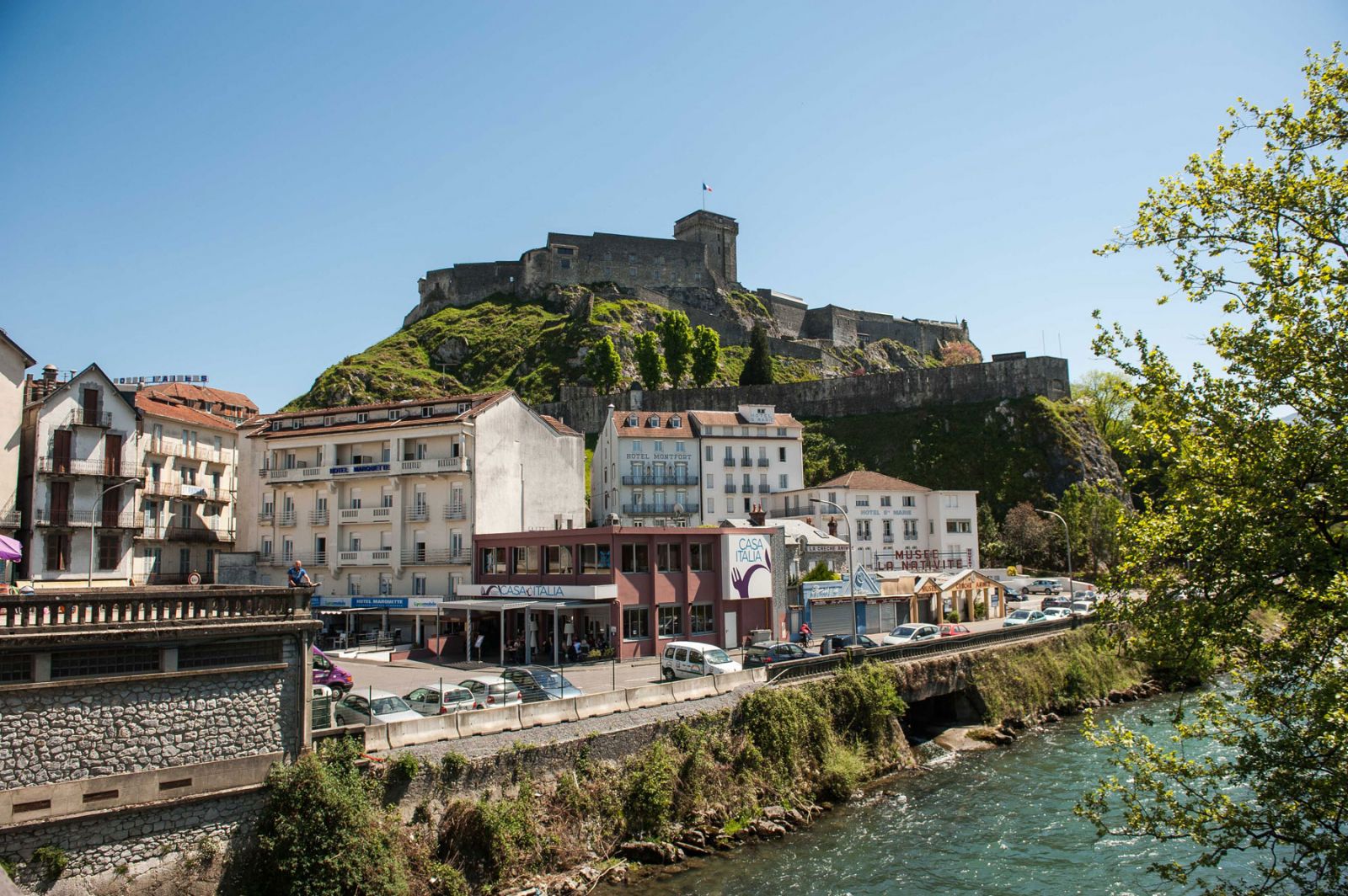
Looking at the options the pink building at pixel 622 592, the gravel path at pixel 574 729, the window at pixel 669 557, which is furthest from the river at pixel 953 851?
the window at pixel 669 557

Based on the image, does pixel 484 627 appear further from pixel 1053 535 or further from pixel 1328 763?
pixel 1053 535

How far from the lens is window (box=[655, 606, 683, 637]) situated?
41531 millimetres

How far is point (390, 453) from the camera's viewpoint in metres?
48.2

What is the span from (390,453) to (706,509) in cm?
Result: 2899

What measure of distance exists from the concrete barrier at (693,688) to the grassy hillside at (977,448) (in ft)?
200

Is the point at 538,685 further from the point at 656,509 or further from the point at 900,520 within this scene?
the point at 900,520

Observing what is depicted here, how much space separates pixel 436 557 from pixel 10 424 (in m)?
19.4

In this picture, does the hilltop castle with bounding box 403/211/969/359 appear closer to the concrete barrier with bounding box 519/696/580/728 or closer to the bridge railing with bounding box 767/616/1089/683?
the bridge railing with bounding box 767/616/1089/683

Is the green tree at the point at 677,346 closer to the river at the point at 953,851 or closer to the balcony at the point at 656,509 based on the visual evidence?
the balcony at the point at 656,509

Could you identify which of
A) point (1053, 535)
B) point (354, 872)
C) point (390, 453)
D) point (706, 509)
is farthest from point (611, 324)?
point (354, 872)

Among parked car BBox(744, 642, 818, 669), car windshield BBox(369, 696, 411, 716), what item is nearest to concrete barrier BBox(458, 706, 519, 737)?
car windshield BBox(369, 696, 411, 716)

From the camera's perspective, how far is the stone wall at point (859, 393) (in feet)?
315

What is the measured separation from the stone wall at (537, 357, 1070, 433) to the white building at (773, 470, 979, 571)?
2896cm

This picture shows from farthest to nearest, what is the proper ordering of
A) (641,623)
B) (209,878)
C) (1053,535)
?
(1053,535)
(641,623)
(209,878)
